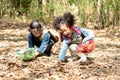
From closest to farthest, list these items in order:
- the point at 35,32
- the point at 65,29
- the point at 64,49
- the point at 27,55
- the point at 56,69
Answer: the point at 56,69
the point at 65,29
the point at 64,49
the point at 27,55
the point at 35,32

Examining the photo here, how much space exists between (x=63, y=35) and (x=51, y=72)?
0.77 metres

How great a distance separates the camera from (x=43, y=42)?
6.50 metres

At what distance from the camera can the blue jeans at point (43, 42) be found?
650 cm

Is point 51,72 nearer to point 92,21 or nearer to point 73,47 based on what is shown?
point 73,47

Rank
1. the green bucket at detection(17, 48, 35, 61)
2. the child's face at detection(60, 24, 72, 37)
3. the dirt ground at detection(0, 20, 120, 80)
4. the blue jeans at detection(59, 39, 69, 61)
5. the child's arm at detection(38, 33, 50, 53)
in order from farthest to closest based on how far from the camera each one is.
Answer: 1. the child's arm at detection(38, 33, 50, 53)
2. the green bucket at detection(17, 48, 35, 61)
3. the blue jeans at detection(59, 39, 69, 61)
4. the child's face at detection(60, 24, 72, 37)
5. the dirt ground at detection(0, 20, 120, 80)

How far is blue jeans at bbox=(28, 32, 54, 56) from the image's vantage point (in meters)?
6.50

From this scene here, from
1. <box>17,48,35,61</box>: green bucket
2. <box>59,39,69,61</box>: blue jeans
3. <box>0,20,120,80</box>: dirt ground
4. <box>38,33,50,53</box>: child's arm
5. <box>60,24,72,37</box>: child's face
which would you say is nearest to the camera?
<box>0,20,120,80</box>: dirt ground

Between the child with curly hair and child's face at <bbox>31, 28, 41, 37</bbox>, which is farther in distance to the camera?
child's face at <bbox>31, 28, 41, 37</bbox>

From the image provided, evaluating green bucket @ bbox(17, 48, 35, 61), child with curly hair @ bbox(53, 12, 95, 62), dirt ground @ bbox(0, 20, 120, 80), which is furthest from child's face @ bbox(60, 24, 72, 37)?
green bucket @ bbox(17, 48, 35, 61)

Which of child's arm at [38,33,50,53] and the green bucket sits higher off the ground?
child's arm at [38,33,50,53]

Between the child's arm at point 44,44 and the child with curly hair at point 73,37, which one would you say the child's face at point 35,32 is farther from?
the child with curly hair at point 73,37

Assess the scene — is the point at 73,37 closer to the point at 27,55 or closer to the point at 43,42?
the point at 43,42

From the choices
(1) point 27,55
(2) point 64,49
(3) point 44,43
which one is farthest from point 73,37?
(1) point 27,55

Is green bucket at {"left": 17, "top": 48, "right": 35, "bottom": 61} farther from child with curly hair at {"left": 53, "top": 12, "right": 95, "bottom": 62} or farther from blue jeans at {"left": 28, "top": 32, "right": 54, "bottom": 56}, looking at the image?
child with curly hair at {"left": 53, "top": 12, "right": 95, "bottom": 62}
